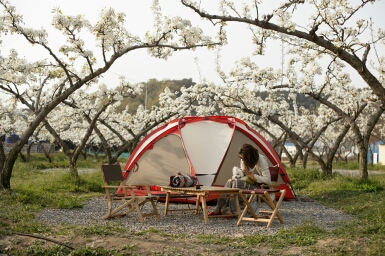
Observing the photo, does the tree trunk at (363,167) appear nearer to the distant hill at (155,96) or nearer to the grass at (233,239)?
the grass at (233,239)

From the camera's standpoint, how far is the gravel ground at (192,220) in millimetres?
7882

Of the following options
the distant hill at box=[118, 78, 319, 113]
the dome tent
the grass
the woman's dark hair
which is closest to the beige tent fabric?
the dome tent

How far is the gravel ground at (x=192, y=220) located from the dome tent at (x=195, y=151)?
1.08 meters

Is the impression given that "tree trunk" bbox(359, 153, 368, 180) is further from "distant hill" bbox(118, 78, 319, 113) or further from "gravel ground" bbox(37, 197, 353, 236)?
"distant hill" bbox(118, 78, 319, 113)

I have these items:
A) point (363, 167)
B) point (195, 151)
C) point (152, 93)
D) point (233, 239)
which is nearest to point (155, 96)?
point (152, 93)

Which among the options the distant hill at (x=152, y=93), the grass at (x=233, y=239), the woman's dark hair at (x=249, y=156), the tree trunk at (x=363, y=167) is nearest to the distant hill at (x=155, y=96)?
the distant hill at (x=152, y=93)

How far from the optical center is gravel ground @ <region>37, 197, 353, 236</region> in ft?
25.9

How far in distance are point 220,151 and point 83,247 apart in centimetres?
Result: 573

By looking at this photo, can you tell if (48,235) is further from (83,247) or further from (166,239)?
(166,239)

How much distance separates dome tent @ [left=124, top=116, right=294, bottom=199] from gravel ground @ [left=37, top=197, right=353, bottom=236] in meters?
1.08

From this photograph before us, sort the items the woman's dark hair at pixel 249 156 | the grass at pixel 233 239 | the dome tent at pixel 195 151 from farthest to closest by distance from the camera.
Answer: the dome tent at pixel 195 151 < the woman's dark hair at pixel 249 156 < the grass at pixel 233 239

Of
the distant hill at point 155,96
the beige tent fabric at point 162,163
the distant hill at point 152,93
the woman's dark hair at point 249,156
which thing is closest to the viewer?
the woman's dark hair at point 249,156

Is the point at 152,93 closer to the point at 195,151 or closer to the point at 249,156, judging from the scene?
the point at 195,151

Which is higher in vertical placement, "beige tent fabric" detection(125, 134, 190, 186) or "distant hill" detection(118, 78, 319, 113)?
"distant hill" detection(118, 78, 319, 113)
